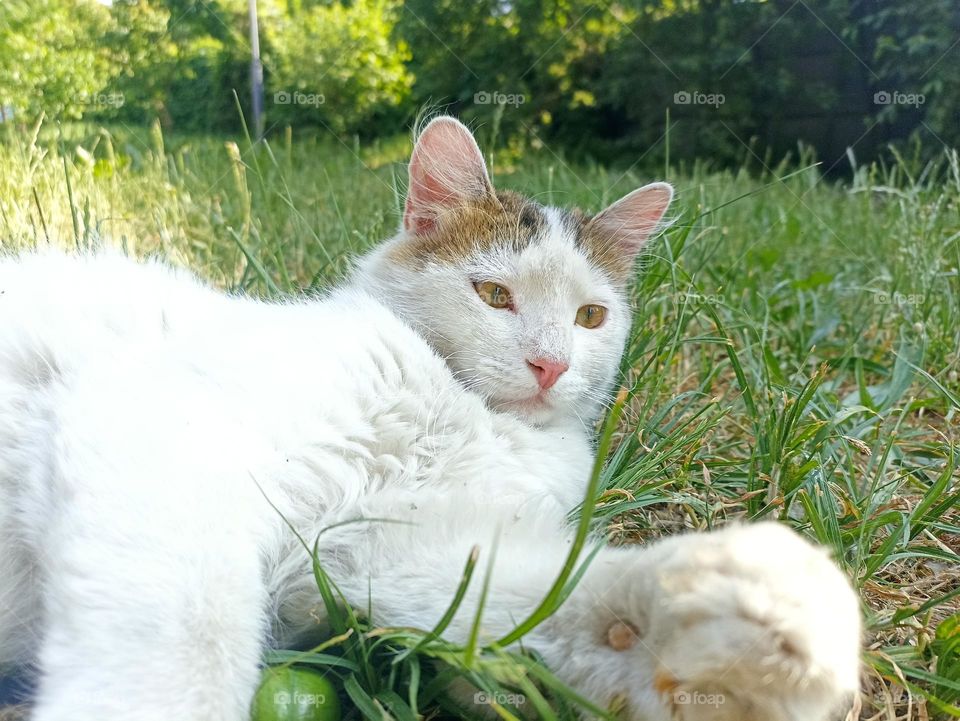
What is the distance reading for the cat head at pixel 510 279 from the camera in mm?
1657

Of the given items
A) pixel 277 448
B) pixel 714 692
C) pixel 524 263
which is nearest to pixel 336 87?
pixel 524 263

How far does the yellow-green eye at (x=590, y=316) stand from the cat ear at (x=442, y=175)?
16.3 inches

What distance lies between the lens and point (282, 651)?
1178 mm

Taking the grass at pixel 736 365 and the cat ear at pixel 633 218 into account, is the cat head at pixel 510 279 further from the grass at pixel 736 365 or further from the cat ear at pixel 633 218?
the grass at pixel 736 365

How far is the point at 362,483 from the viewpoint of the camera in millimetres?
1367

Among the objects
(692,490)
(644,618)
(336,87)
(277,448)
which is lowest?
(692,490)

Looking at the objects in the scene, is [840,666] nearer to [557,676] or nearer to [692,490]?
[557,676]

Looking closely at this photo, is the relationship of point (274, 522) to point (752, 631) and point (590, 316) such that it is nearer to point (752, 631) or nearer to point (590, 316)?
point (752, 631)

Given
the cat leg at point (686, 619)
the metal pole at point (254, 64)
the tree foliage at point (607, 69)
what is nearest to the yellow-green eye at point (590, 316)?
the cat leg at point (686, 619)

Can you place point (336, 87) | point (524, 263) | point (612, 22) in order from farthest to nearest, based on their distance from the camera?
point (612, 22)
point (336, 87)
point (524, 263)

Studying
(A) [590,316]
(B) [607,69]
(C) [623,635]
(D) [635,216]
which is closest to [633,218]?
(D) [635,216]

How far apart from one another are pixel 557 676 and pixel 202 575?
536 mm

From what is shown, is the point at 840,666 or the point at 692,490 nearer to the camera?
the point at 840,666

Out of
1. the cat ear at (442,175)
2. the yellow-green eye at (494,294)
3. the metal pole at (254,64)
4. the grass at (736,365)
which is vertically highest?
the metal pole at (254,64)
